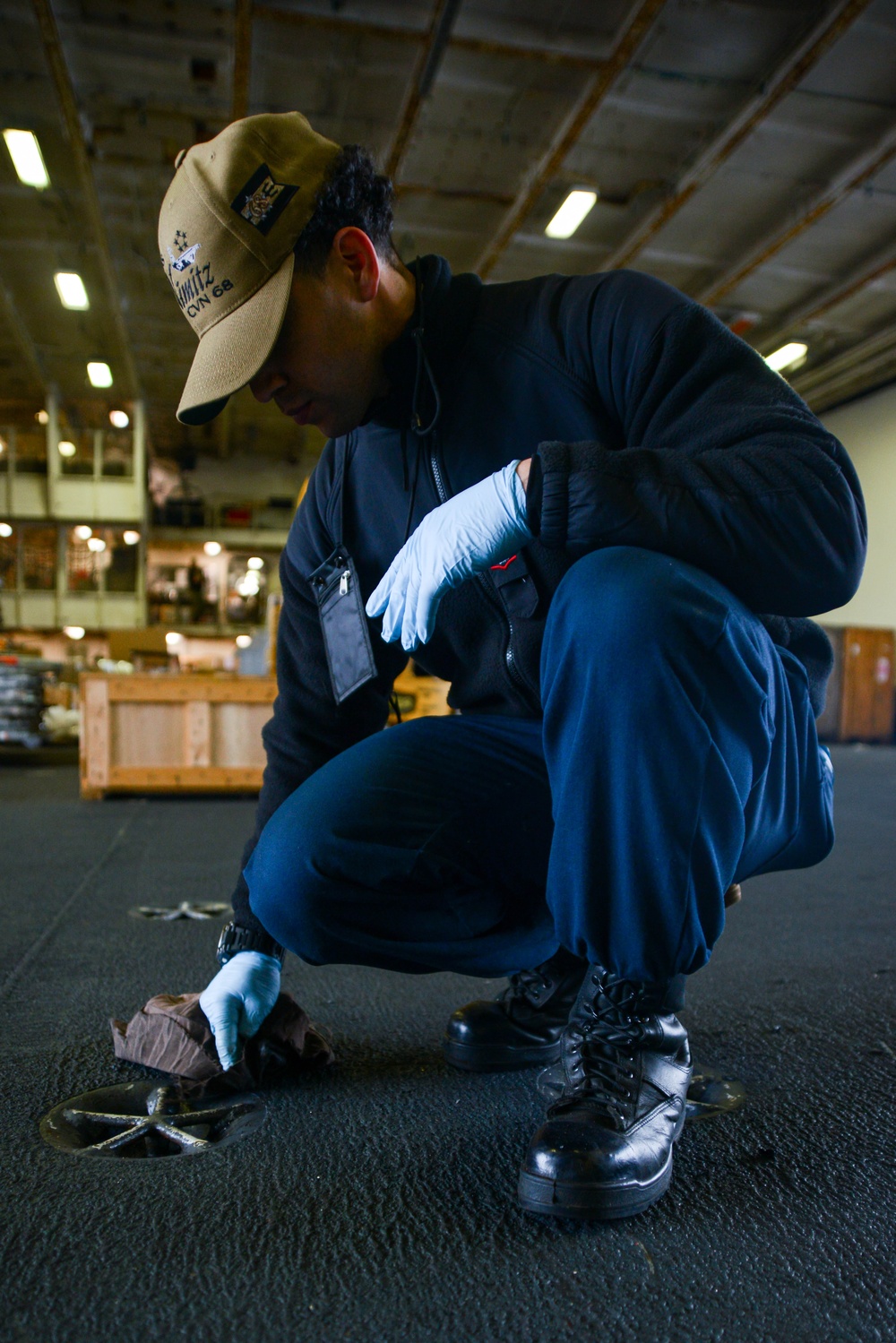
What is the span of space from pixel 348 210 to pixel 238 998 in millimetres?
1166

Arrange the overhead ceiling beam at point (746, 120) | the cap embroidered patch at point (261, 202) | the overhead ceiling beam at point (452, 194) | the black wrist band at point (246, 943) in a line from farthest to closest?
the overhead ceiling beam at point (452, 194)
the overhead ceiling beam at point (746, 120)
the black wrist band at point (246, 943)
the cap embroidered patch at point (261, 202)

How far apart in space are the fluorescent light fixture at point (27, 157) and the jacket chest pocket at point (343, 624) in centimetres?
830

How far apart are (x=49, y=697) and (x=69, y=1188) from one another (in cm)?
1224

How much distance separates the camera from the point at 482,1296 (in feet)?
2.70

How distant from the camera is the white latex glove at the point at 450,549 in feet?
3.68

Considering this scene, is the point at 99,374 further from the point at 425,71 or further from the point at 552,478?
the point at 552,478

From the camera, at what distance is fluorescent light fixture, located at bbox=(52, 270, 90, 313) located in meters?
10.6

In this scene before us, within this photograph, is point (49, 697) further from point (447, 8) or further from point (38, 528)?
point (447, 8)

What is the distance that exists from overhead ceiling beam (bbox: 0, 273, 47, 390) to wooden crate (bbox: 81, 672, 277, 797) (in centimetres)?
800

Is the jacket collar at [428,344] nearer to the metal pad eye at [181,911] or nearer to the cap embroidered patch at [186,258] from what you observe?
the cap embroidered patch at [186,258]

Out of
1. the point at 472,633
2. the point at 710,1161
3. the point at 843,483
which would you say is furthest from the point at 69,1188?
the point at 843,483

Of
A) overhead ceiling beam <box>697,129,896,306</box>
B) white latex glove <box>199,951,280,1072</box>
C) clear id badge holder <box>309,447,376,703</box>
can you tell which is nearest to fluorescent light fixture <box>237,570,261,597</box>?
overhead ceiling beam <box>697,129,896,306</box>

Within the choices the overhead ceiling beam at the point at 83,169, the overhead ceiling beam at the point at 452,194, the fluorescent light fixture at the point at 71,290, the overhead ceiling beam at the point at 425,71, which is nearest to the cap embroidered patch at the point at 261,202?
the overhead ceiling beam at the point at 425,71

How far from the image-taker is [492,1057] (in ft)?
4.63
